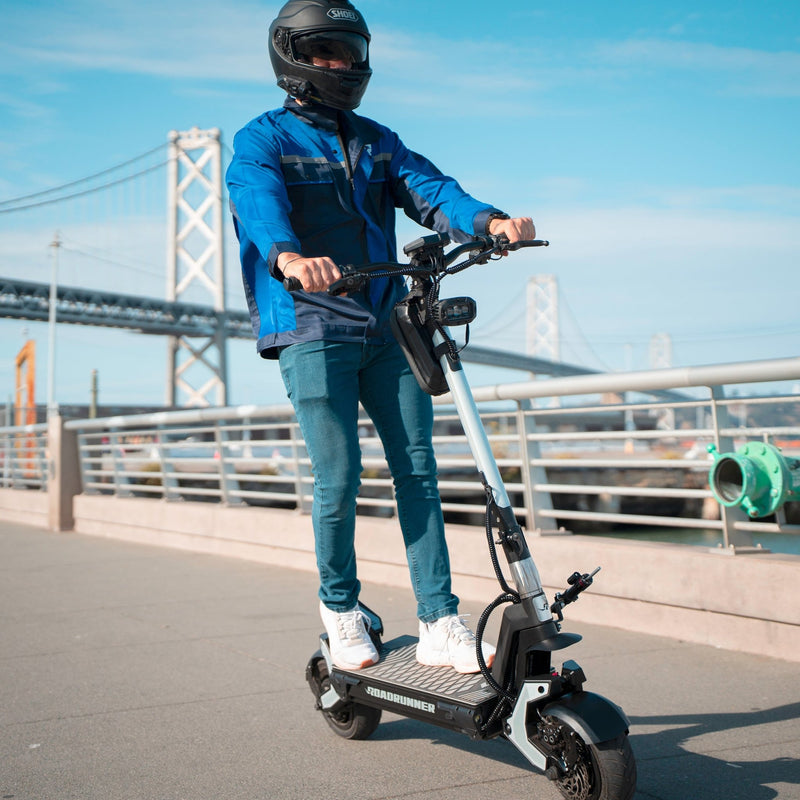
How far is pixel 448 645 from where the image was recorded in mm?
2562

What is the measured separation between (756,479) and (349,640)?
6.23ft

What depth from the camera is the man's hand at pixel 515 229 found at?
246 cm

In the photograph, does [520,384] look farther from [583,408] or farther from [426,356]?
[426,356]

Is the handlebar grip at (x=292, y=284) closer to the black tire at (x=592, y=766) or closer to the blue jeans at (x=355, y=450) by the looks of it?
the blue jeans at (x=355, y=450)

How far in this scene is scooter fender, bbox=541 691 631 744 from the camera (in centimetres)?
197

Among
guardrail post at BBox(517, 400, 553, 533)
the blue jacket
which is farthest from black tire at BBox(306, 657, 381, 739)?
guardrail post at BBox(517, 400, 553, 533)

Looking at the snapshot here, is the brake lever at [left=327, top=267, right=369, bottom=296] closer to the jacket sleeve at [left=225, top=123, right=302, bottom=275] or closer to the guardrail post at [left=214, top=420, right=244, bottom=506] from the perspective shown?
the jacket sleeve at [left=225, top=123, right=302, bottom=275]

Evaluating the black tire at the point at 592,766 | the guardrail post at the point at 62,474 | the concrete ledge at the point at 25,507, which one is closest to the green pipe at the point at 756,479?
the black tire at the point at 592,766

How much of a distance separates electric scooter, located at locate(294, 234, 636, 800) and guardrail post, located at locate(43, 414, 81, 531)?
8.07 m

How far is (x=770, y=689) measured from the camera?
3.14m

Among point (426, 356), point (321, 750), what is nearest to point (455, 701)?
point (321, 750)

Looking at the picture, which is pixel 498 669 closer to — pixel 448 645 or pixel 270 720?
pixel 448 645

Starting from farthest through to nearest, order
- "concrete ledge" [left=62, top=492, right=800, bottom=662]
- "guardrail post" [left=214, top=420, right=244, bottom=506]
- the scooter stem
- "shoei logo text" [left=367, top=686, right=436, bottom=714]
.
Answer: "guardrail post" [left=214, top=420, right=244, bottom=506] < "concrete ledge" [left=62, top=492, right=800, bottom=662] < "shoei logo text" [left=367, top=686, right=436, bottom=714] < the scooter stem

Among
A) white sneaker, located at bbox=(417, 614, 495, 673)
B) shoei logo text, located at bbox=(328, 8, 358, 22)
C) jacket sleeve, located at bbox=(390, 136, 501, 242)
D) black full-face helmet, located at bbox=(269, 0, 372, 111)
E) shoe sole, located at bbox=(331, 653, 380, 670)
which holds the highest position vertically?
shoei logo text, located at bbox=(328, 8, 358, 22)
